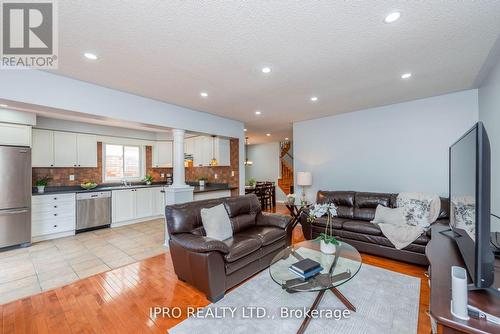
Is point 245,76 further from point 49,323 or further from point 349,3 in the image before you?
point 49,323

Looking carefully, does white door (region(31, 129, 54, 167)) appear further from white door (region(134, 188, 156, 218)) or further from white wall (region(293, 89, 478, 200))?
white wall (region(293, 89, 478, 200))

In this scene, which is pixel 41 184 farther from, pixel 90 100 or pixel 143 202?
pixel 90 100

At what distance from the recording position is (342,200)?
160 inches

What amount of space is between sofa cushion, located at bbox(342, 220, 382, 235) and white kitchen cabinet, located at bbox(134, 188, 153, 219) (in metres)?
4.85

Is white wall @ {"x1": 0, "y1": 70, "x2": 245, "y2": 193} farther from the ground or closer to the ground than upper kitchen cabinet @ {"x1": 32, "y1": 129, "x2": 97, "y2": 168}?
farther from the ground

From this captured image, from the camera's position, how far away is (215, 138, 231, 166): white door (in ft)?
17.6

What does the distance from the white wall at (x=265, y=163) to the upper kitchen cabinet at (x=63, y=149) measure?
6.01 metres

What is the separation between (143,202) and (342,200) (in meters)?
4.91

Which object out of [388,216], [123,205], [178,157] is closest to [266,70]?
[178,157]

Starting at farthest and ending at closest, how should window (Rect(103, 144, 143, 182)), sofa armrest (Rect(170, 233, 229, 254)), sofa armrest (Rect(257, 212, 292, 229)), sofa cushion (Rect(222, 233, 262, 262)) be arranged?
1. window (Rect(103, 144, 143, 182))
2. sofa armrest (Rect(257, 212, 292, 229))
3. sofa cushion (Rect(222, 233, 262, 262))
4. sofa armrest (Rect(170, 233, 229, 254))

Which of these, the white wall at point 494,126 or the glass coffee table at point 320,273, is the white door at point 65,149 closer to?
the glass coffee table at point 320,273

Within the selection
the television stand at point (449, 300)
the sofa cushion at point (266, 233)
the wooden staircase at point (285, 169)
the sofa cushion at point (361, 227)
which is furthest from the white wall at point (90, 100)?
the wooden staircase at point (285, 169)

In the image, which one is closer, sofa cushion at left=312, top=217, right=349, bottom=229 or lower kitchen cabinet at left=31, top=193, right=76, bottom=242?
sofa cushion at left=312, top=217, right=349, bottom=229

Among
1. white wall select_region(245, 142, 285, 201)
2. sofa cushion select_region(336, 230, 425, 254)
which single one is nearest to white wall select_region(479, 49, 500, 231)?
sofa cushion select_region(336, 230, 425, 254)
